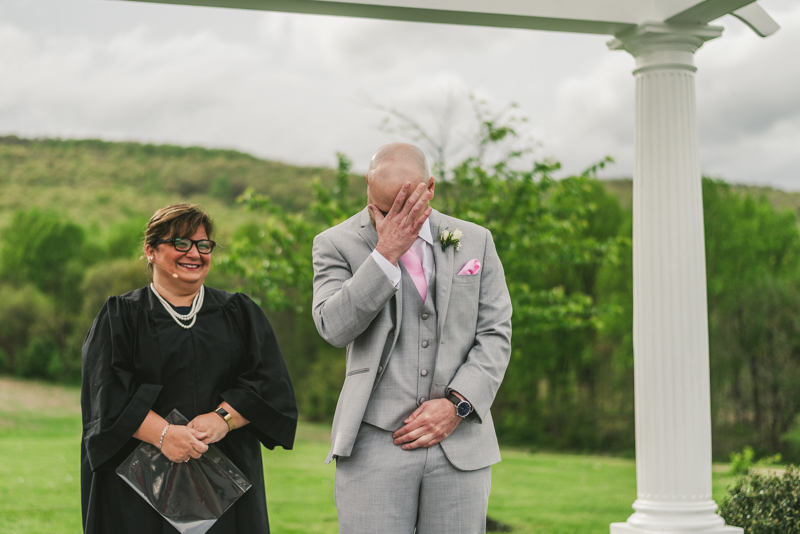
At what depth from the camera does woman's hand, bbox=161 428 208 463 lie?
7.73ft

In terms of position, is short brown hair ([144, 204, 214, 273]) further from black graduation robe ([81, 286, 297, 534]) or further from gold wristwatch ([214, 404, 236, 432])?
gold wristwatch ([214, 404, 236, 432])

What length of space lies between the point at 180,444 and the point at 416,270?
919mm

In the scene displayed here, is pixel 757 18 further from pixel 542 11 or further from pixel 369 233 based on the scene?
pixel 369 233

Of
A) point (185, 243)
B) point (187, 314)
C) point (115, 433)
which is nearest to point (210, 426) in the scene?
point (115, 433)

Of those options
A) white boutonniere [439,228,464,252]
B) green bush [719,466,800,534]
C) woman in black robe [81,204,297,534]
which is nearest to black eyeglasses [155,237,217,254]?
woman in black robe [81,204,297,534]

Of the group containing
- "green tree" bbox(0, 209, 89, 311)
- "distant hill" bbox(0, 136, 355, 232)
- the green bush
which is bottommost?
the green bush

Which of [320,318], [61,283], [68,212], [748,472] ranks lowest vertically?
[748,472]

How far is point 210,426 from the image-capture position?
7.90 feet

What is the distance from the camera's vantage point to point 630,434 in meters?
18.6

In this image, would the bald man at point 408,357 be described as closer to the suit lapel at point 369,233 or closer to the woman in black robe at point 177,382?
the suit lapel at point 369,233

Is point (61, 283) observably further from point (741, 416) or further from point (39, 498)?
point (741, 416)

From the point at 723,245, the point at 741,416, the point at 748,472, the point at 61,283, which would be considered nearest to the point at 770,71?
the point at 723,245

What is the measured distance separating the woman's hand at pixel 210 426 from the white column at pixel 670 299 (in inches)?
99.7

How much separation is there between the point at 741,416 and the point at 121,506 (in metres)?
15.8
